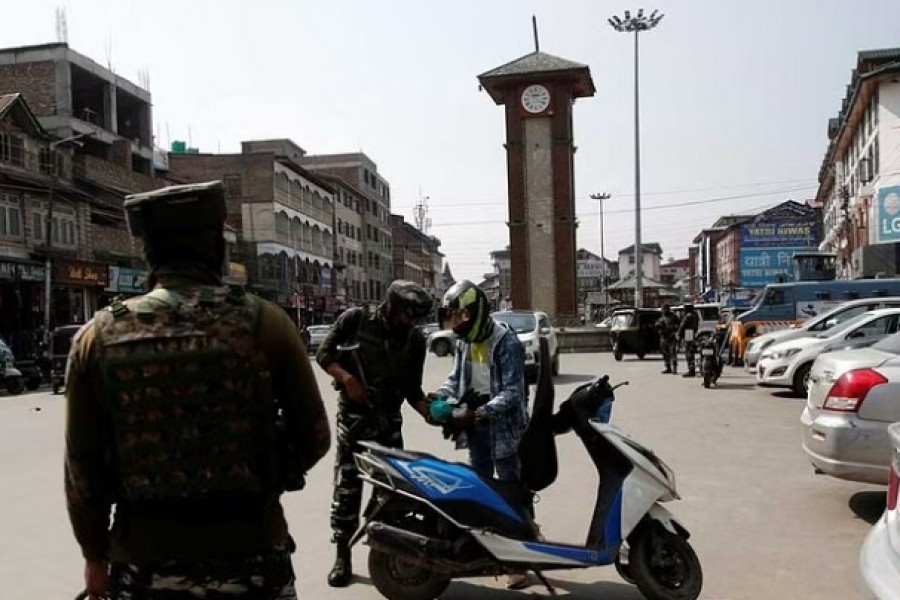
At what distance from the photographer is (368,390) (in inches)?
189

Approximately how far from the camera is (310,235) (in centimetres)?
6078

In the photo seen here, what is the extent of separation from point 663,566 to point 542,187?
122ft

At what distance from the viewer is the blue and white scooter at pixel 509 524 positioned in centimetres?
416

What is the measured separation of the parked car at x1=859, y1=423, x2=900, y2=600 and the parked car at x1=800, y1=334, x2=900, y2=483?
220 centimetres

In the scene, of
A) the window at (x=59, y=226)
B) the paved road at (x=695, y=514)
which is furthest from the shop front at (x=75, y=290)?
the paved road at (x=695, y=514)

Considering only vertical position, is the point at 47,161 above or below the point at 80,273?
above

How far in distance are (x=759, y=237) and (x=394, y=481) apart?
153 feet

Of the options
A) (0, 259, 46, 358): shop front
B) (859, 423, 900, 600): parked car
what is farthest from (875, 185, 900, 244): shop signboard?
(859, 423, 900, 600): parked car

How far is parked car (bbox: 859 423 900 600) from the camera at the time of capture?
2945mm

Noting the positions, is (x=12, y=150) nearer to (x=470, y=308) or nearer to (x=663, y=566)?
(x=470, y=308)

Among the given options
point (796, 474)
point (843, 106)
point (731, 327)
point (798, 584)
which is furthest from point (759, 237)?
point (798, 584)

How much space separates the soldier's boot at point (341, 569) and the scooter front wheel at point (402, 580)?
442 mm

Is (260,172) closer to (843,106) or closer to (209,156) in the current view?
(209,156)

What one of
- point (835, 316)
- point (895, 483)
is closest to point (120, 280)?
point (835, 316)
